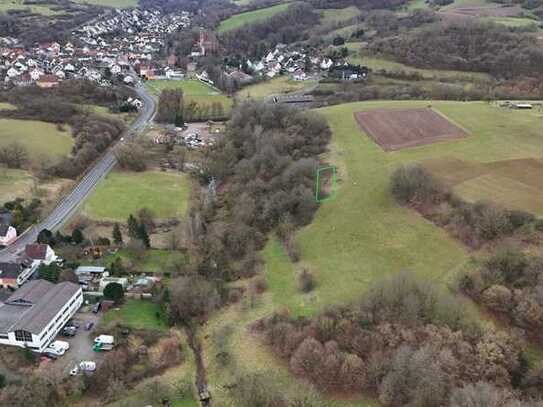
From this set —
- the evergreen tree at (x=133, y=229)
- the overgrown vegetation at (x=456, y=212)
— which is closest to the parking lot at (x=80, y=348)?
the evergreen tree at (x=133, y=229)

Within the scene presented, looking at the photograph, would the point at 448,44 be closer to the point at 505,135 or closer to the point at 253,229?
the point at 505,135

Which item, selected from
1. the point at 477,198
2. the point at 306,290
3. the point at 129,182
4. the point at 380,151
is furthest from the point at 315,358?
the point at 129,182

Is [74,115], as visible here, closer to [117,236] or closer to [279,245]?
[117,236]

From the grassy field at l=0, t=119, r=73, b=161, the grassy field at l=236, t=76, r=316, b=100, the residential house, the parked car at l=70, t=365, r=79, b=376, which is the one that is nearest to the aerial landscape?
the grassy field at l=0, t=119, r=73, b=161

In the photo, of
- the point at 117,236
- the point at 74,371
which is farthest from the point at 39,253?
the point at 74,371

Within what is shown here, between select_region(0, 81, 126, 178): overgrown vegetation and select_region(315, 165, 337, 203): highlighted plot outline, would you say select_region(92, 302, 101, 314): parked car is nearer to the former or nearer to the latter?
select_region(315, 165, 337, 203): highlighted plot outline
